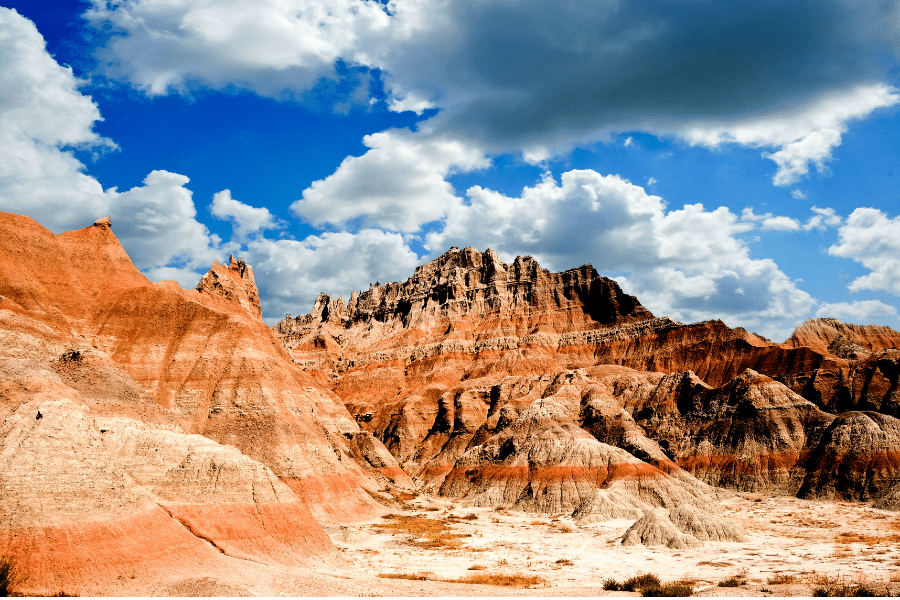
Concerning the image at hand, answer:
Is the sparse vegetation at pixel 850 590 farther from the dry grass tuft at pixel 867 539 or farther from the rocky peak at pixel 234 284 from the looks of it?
the rocky peak at pixel 234 284

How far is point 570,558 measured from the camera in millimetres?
46469

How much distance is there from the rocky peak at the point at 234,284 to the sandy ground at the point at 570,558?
39.1m

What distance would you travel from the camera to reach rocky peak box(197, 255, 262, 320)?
85125mm

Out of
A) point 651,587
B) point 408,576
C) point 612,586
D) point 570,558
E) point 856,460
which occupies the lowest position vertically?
point 570,558

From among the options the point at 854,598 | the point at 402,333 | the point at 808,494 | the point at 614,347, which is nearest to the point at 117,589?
the point at 854,598

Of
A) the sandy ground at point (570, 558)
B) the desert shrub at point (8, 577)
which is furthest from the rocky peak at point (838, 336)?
the desert shrub at point (8, 577)

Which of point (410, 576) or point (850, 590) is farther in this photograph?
point (410, 576)

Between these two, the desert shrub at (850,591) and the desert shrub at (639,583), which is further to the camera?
the desert shrub at (639,583)

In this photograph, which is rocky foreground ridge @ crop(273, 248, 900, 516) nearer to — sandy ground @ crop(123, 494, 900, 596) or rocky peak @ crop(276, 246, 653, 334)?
rocky peak @ crop(276, 246, 653, 334)

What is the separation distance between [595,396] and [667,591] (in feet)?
253

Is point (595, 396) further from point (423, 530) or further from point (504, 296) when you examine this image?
point (504, 296)

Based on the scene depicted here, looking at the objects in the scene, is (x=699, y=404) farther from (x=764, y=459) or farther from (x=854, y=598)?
(x=854, y=598)

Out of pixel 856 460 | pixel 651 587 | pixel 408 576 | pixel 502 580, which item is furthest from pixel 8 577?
pixel 856 460

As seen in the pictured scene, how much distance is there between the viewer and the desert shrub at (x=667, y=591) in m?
31.2
